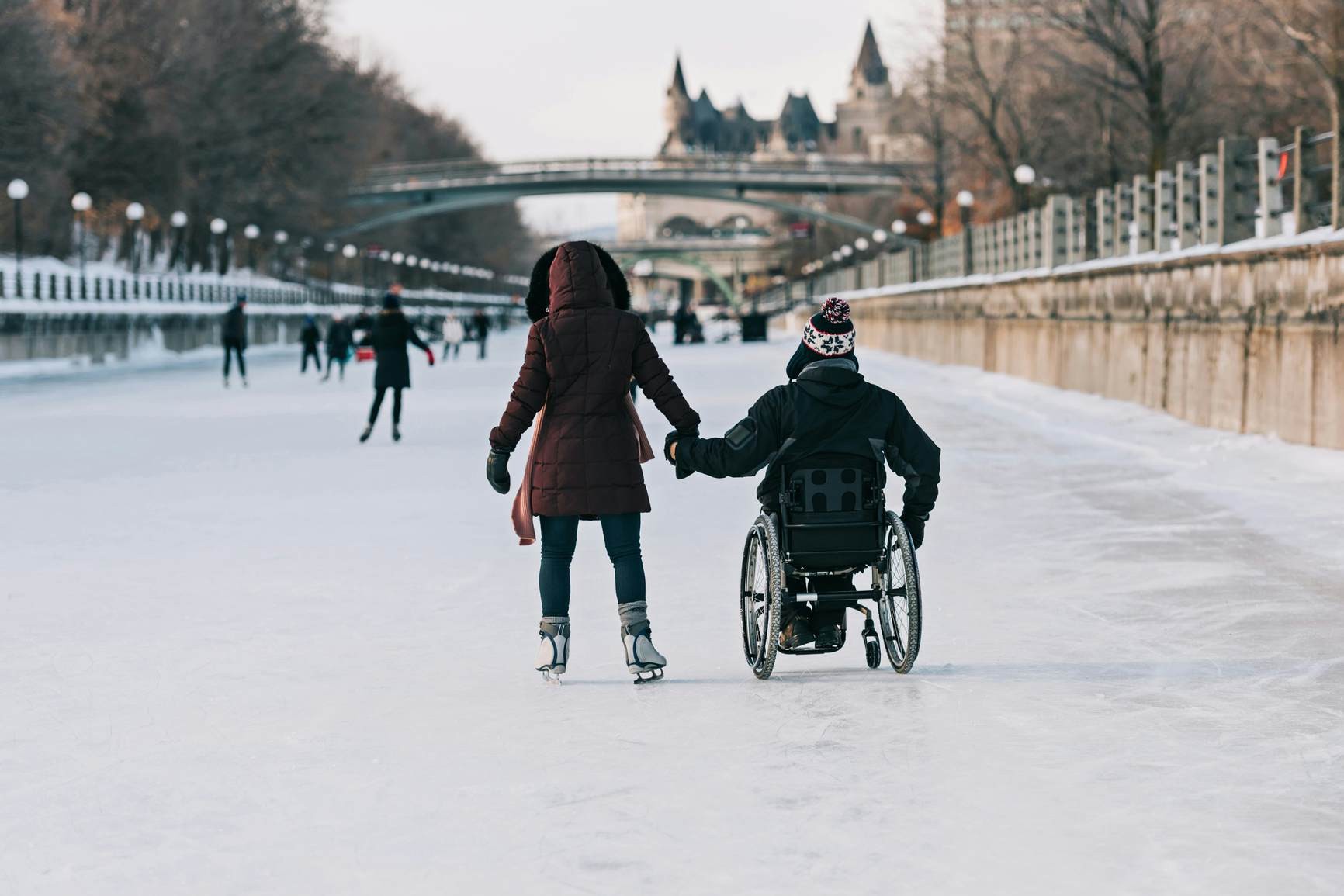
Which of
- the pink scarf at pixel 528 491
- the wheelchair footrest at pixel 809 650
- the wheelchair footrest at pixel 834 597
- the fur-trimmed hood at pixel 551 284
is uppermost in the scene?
the fur-trimmed hood at pixel 551 284

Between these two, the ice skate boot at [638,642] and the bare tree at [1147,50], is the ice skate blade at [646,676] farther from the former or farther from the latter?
the bare tree at [1147,50]

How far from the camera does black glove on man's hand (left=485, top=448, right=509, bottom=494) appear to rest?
20.2 feet

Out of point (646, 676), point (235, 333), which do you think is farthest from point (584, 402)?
point (235, 333)

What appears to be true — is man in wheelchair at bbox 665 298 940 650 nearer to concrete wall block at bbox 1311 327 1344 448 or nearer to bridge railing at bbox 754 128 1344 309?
concrete wall block at bbox 1311 327 1344 448

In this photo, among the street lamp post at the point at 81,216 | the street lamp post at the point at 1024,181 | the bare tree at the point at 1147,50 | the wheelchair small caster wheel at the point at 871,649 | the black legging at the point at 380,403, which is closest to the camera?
the wheelchair small caster wheel at the point at 871,649

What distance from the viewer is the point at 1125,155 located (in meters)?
51.8

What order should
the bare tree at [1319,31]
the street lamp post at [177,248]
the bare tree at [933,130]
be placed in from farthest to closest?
1. the street lamp post at [177,248]
2. the bare tree at [933,130]
3. the bare tree at [1319,31]

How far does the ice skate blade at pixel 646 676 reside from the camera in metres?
6.50

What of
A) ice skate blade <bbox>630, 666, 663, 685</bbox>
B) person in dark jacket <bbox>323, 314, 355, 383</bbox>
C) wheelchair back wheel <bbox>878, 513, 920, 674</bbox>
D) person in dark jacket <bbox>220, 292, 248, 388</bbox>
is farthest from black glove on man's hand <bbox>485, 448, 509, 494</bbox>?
person in dark jacket <bbox>323, 314, 355, 383</bbox>

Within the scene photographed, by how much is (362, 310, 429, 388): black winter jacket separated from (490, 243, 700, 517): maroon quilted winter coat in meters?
11.7

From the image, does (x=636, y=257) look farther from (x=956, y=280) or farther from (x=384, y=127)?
(x=956, y=280)

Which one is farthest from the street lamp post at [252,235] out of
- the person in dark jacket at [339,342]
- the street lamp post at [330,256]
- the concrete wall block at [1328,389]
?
the concrete wall block at [1328,389]

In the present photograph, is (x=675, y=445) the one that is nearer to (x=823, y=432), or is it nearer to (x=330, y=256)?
(x=823, y=432)

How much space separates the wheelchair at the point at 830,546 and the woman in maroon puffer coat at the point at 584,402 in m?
0.40
